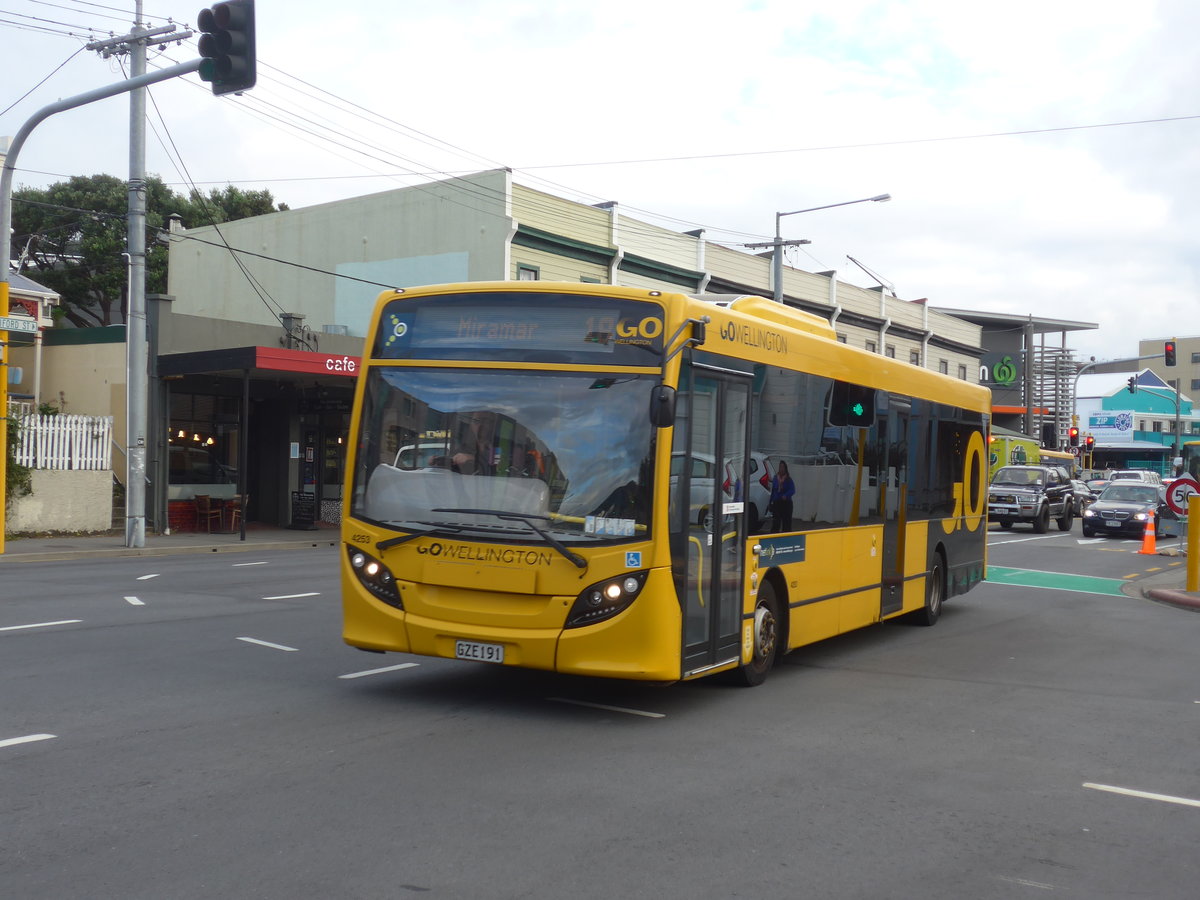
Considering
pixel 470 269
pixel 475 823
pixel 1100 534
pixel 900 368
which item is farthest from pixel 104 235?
pixel 475 823

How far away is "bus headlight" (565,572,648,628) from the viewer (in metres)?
7.61

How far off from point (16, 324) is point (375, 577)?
1395 cm

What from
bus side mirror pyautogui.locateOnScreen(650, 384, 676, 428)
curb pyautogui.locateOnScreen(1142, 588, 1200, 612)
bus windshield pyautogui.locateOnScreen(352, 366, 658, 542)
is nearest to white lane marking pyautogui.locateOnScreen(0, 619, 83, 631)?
bus windshield pyautogui.locateOnScreen(352, 366, 658, 542)

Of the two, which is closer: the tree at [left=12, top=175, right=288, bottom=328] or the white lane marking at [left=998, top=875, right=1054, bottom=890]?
the white lane marking at [left=998, top=875, right=1054, bottom=890]

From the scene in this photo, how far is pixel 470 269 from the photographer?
33.3 meters

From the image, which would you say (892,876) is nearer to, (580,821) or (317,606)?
(580,821)

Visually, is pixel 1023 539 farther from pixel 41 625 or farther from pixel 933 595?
pixel 41 625

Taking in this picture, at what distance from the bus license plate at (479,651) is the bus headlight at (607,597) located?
0.53 meters

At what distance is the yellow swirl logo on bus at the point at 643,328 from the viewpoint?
25.8 ft

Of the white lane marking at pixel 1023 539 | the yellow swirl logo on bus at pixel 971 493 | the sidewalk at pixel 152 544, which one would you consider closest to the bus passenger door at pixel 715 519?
the yellow swirl logo on bus at pixel 971 493

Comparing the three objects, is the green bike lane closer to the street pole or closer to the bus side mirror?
the bus side mirror

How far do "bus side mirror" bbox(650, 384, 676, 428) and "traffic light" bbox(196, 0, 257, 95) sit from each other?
682cm

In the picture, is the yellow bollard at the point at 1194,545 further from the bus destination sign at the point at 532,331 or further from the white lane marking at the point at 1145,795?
the bus destination sign at the point at 532,331

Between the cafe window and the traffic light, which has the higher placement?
the traffic light
